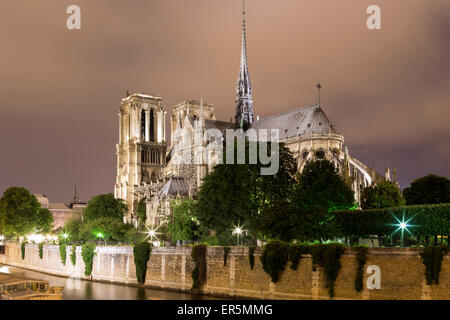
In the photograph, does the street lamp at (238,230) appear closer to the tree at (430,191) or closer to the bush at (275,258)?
the bush at (275,258)

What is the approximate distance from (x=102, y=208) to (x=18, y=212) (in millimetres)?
10342

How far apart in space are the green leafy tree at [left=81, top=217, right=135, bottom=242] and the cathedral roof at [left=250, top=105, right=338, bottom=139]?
2217 centimetres

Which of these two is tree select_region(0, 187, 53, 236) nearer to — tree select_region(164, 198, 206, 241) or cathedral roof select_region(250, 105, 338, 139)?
cathedral roof select_region(250, 105, 338, 139)

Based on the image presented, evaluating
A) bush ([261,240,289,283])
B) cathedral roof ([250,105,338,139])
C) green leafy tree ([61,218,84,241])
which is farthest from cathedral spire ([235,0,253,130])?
bush ([261,240,289,283])

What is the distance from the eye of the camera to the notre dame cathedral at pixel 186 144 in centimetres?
6372

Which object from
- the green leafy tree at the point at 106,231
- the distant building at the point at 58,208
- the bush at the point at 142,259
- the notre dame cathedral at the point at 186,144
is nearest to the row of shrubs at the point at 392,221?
the bush at the point at 142,259

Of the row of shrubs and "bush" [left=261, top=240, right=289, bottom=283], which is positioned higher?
the row of shrubs

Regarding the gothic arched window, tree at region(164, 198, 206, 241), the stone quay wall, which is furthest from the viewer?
the gothic arched window

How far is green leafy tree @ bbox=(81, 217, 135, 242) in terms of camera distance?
2286 inches

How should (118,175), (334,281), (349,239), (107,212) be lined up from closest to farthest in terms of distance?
(334,281)
(349,239)
(107,212)
(118,175)
